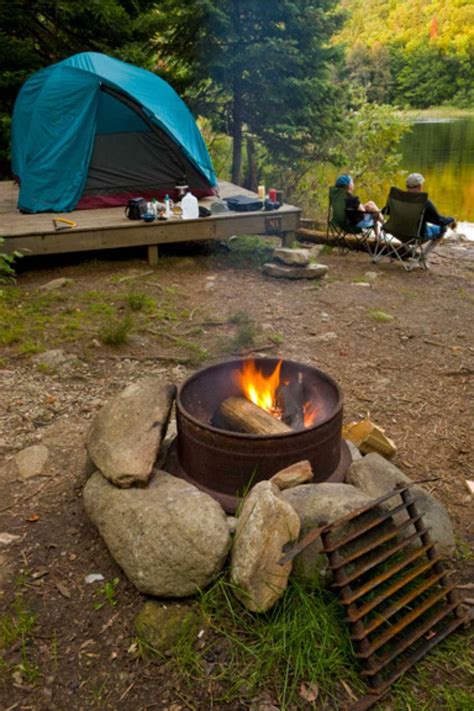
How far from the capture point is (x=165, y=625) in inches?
91.1

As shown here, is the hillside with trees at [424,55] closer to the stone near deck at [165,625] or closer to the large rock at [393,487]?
the large rock at [393,487]

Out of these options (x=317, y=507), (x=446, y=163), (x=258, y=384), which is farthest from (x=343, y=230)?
(x=446, y=163)

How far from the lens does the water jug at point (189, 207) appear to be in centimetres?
726

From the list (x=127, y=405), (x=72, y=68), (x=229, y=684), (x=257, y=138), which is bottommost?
(x=229, y=684)

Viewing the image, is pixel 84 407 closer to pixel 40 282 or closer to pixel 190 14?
pixel 40 282

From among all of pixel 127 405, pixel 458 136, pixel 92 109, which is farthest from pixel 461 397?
pixel 458 136

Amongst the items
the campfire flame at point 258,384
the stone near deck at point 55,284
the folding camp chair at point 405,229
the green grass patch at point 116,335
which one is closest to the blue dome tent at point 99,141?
the stone near deck at point 55,284

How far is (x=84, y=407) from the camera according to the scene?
4.03m

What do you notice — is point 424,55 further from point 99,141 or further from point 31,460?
point 31,460

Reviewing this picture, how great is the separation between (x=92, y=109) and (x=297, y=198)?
6.66m

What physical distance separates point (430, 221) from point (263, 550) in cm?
614

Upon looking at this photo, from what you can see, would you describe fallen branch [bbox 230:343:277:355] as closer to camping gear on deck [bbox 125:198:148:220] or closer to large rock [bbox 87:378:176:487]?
large rock [bbox 87:378:176:487]

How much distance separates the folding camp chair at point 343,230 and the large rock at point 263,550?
630 centimetres

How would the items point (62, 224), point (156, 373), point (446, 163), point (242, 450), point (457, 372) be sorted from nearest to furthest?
1. point (242, 450)
2. point (156, 373)
3. point (457, 372)
4. point (62, 224)
5. point (446, 163)
